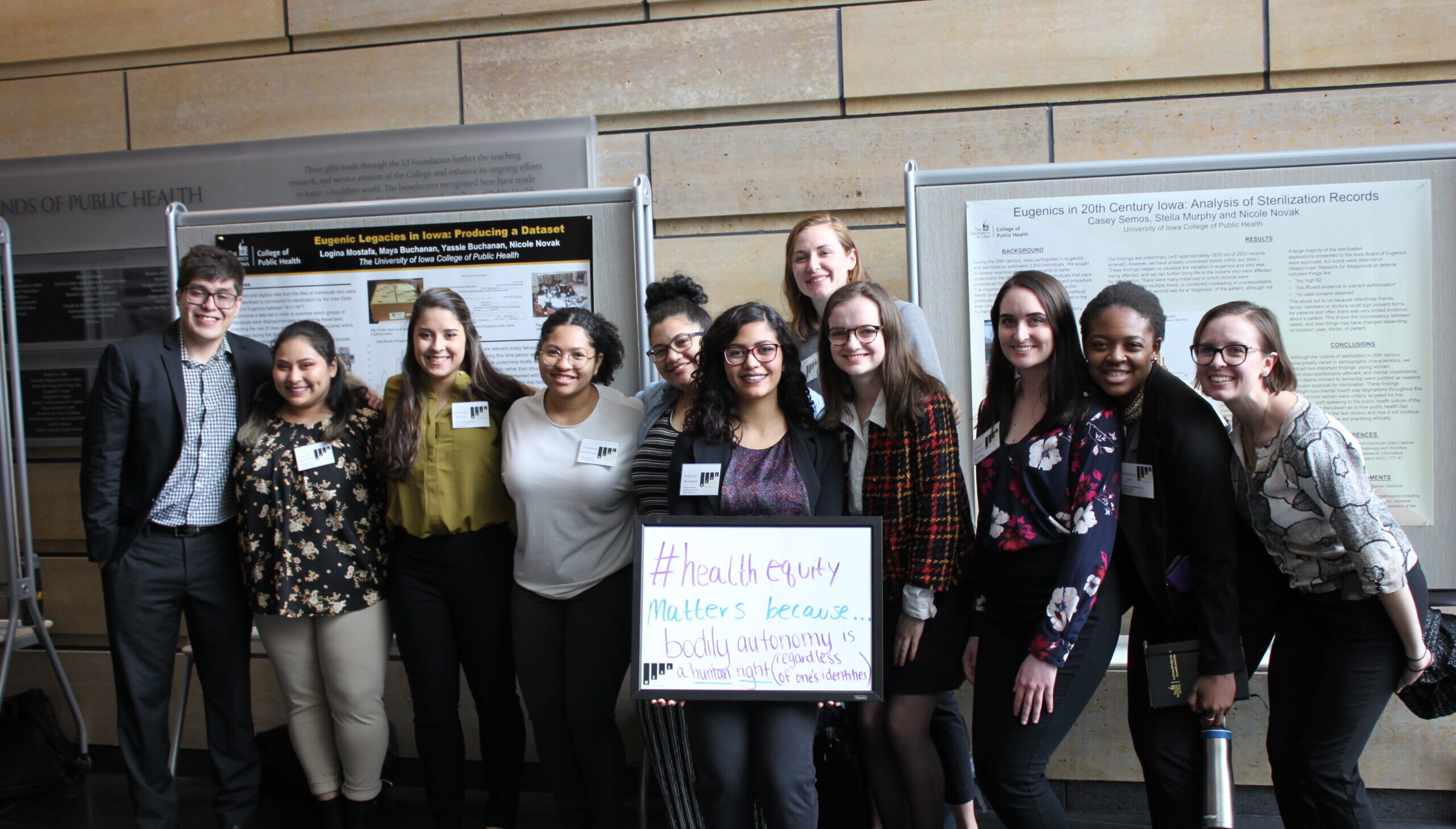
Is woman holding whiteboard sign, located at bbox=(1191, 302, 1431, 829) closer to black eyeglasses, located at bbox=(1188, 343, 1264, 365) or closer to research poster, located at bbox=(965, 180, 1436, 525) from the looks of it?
black eyeglasses, located at bbox=(1188, 343, 1264, 365)

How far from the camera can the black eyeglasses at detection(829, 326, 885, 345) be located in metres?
1.99

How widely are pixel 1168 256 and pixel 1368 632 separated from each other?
1.27 m

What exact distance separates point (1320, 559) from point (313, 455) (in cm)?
270

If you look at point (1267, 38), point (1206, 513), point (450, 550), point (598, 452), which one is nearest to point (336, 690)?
point (450, 550)

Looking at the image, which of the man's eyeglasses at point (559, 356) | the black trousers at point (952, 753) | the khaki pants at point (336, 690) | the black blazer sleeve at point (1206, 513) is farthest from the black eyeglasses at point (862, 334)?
the khaki pants at point (336, 690)

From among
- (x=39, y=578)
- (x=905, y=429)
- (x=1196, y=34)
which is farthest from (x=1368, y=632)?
(x=39, y=578)

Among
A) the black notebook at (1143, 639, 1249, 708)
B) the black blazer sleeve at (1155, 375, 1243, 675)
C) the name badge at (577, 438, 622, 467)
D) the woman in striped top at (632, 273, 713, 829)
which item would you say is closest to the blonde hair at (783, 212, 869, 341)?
the woman in striped top at (632, 273, 713, 829)

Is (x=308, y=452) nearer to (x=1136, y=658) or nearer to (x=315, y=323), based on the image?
(x=315, y=323)

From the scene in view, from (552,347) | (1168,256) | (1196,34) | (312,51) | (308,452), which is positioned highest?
(312,51)

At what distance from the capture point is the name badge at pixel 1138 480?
1848 millimetres

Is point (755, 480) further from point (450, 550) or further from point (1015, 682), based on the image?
point (450, 550)

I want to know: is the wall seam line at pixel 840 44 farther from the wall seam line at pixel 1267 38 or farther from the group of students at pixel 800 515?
the wall seam line at pixel 1267 38

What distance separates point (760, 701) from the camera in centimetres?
198

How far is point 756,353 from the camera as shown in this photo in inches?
79.5
